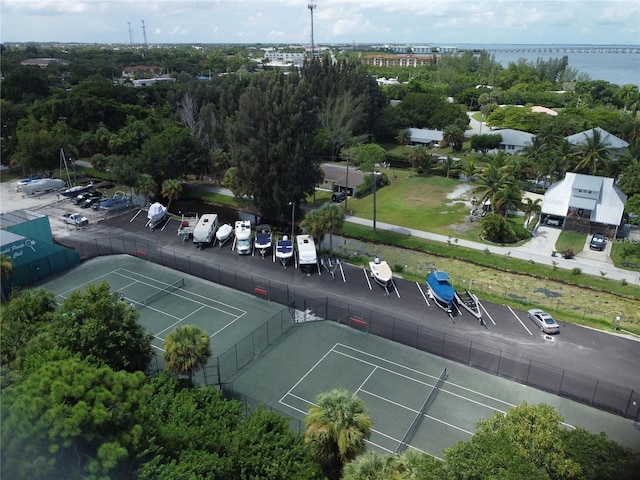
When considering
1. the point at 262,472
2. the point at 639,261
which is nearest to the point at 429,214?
the point at 639,261

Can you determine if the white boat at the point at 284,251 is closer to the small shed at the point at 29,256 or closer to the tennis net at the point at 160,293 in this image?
the tennis net at the point at 160,293

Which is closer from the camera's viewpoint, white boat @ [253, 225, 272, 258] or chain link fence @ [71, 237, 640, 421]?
chain link fence @ [71, 237, 640, 421]

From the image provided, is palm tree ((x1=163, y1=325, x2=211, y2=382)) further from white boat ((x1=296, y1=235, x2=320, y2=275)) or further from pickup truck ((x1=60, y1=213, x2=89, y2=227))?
pickup truck ((x1=60, y1=213, x2=89, y2=227))

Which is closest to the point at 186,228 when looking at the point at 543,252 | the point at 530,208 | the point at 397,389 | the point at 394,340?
the point at 394,340

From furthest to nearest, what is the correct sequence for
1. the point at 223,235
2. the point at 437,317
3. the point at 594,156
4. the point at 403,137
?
the point at 403,137 → the point at 594,156 → the point at 223,235 → the point at 437,317

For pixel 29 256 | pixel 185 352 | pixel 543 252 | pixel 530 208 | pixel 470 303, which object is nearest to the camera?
pixel 185 352

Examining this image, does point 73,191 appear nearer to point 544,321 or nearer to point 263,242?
point 263,242

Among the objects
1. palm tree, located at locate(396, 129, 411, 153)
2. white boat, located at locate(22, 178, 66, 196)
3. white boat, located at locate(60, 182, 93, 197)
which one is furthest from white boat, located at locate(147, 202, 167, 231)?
palm tree, located at locate(396, 129, 411, 153)

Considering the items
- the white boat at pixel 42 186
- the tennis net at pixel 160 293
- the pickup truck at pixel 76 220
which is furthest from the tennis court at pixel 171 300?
the white boat at pixel 42 186
